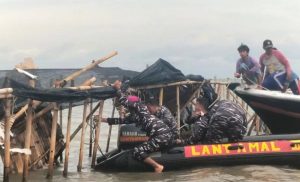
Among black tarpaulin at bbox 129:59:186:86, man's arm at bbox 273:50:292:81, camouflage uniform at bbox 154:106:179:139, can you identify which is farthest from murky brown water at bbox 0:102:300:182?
man's arm at bbox 273:50:292:81

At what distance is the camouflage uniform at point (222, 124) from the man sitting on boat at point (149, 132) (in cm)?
69

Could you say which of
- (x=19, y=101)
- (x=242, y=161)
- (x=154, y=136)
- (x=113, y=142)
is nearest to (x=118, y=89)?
(x=154, y=136)

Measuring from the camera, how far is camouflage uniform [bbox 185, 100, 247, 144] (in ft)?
31.5

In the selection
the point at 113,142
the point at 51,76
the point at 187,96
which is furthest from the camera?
the point at 113,142

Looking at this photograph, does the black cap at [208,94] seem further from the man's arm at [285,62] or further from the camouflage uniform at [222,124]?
the man's arm at [285,62]

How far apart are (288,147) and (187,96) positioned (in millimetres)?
4605

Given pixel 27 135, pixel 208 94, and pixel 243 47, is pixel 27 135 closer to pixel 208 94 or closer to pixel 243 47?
pixel 208 94

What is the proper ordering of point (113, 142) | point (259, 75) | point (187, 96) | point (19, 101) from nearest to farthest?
point (19, 101) < point (259, 75) < point (187, 96) < point (113, 142)

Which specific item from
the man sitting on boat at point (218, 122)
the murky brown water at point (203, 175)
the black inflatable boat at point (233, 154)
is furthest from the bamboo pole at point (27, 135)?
the man sitting on boat at point (218, 122)

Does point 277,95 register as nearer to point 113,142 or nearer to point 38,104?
point 38,104

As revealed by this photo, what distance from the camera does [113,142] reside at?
60.0 ft

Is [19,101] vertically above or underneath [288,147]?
above

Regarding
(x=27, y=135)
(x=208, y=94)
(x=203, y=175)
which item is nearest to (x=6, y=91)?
(x=27, y=135)

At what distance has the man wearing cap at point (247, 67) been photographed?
12.8m
